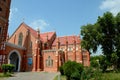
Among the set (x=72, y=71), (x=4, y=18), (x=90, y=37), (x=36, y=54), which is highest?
(x=4, y=18)

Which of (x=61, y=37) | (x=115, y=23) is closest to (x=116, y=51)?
(x=115, y=23)

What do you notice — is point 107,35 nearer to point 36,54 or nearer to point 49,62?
point 49,62

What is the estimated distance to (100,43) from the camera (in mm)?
34406

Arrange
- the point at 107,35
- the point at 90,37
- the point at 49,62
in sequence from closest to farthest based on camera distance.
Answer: the point at 107,35, the point at 90,37, the point at 49,62

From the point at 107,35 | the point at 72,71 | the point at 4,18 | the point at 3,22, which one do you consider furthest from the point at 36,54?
the point at 72,71

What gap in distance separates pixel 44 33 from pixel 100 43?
2660 cm

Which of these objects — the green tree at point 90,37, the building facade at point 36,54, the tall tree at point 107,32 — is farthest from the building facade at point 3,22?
the tall tree at point 107,32

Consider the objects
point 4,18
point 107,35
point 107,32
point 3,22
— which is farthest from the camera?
point 4,18

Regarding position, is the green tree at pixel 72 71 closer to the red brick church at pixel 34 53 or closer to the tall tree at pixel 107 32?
the tall tree at pixel 107 32

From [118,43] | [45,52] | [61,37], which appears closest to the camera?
[118,43]

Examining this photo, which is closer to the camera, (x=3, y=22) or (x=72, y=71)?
(x=72, y=71)

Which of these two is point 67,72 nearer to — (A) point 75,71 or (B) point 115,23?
(A) point 75,71

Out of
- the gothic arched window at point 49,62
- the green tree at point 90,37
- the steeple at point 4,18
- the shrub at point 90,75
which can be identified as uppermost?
the steeple at point 4,18

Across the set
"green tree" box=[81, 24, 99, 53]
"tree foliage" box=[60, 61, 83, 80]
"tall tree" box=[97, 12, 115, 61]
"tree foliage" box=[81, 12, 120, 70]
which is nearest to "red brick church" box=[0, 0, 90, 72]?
"green tree" box=[81, 24, 99, 53]
